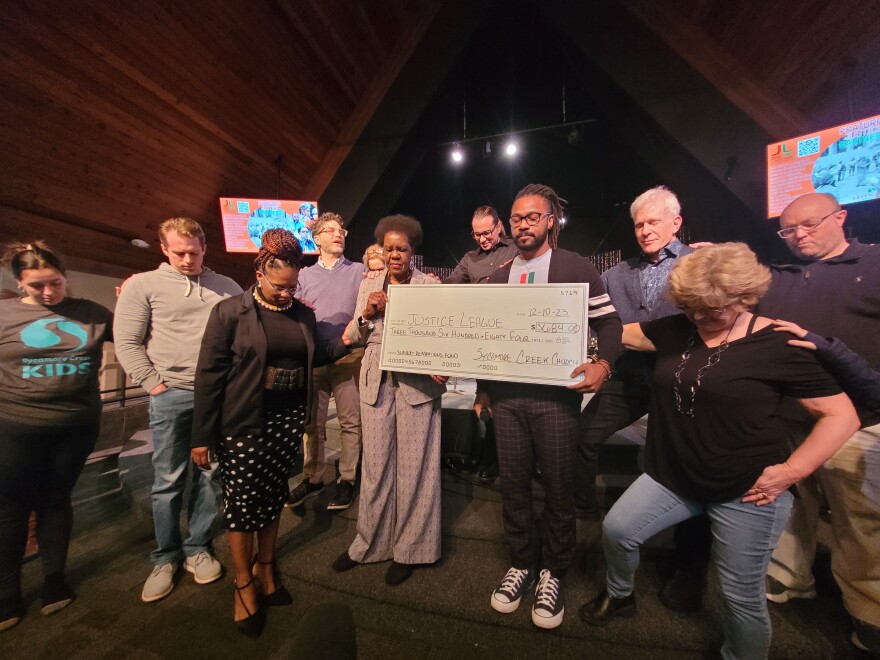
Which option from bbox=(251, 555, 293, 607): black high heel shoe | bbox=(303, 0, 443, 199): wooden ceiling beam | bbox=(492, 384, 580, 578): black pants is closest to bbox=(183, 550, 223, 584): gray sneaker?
bbox=(251, 555, 293, 607): black high heel shoe

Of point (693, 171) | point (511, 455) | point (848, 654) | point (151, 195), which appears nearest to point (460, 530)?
point (511, 455)

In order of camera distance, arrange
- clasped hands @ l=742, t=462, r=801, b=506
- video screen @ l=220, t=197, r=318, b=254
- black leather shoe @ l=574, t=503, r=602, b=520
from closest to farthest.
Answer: clasped hands @ l=742, t=462, r=801, b=506, black leather shoe @ l=574, t=503, r=602, b=520, video screen @ l=220, t=197, r=318, b=254

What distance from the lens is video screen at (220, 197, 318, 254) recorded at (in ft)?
16.3

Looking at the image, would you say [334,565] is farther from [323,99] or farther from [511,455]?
[323,99]

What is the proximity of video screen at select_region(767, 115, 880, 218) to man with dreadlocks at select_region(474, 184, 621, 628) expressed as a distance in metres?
3.43

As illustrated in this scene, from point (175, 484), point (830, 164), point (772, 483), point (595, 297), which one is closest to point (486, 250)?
point (595, 297)

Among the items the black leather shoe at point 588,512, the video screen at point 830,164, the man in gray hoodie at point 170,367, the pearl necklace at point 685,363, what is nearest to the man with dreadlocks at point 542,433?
the pearl necklace at point 685,363

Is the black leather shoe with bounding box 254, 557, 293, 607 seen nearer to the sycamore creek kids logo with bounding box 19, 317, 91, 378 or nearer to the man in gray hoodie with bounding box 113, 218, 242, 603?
the man in gray hoodie with bounding box 113, 218, 242, 603

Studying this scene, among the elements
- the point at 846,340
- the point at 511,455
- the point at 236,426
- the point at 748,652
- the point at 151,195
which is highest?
the point at 151,195

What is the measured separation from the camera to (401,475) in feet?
5.46

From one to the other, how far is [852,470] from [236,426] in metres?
2.59

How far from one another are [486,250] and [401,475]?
1837 millimetres

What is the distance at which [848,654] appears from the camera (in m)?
1.27

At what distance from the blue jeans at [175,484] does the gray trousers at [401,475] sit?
86cm
